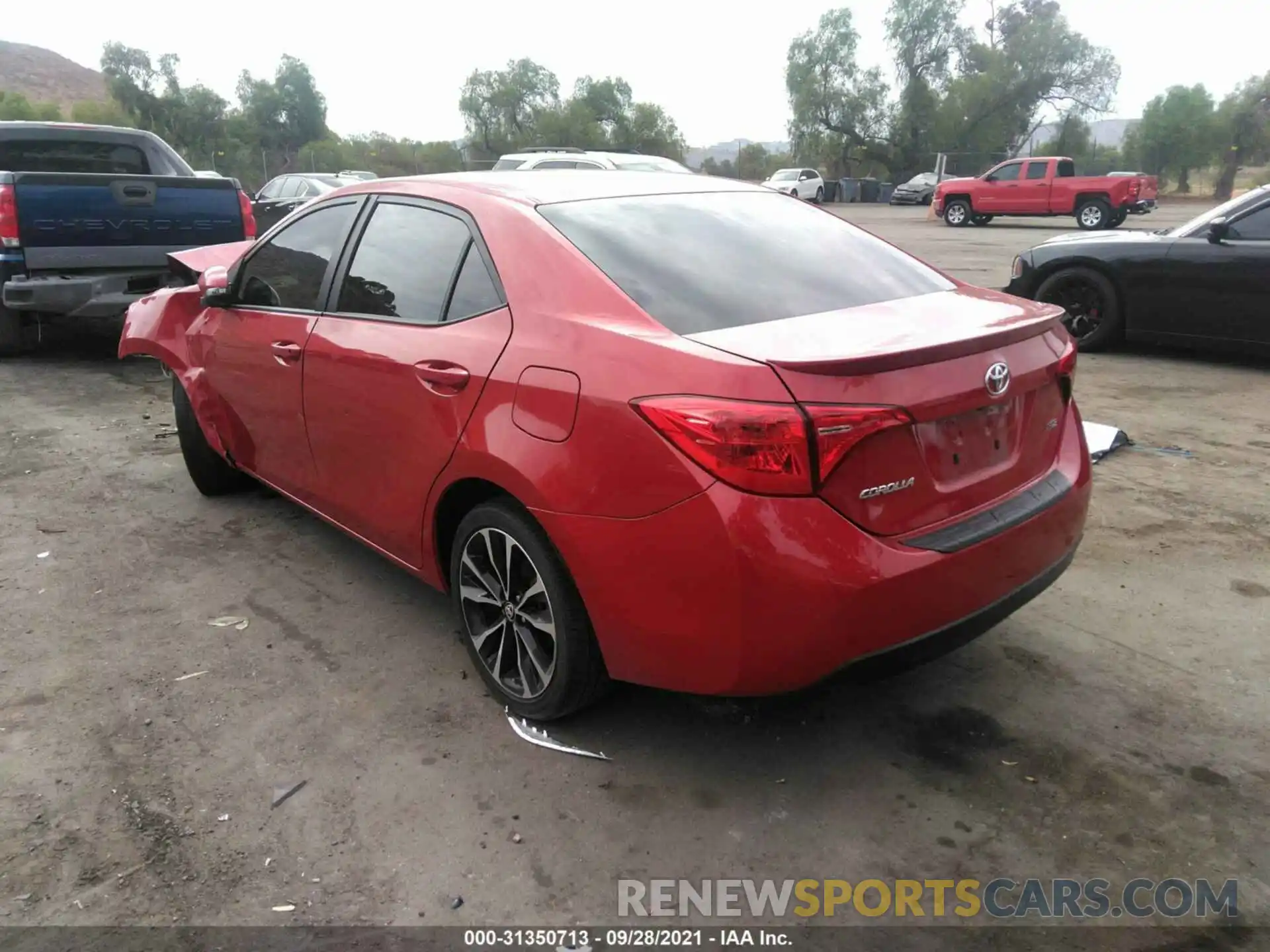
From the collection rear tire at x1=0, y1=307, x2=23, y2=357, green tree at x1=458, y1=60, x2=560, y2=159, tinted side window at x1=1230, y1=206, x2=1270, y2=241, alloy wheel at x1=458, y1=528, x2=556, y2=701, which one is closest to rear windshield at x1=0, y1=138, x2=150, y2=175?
rear tire at x1=0, y1=307, x2=23, y2=357

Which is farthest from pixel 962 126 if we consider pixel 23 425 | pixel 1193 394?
pixel 23 425

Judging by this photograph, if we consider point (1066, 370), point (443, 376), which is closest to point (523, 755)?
point (443, 376)

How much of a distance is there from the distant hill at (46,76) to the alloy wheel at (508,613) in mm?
165324

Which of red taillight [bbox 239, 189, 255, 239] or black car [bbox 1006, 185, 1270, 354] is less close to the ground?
red taillight [bbox 239, 189, 255, 239]

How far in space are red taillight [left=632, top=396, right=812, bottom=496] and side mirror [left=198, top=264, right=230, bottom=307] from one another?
9.62 ft

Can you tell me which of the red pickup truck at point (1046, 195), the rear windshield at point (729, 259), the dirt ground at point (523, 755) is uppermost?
the red pickup truck at point (1046, 195)

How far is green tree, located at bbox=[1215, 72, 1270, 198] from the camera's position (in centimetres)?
4362

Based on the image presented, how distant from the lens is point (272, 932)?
2215 millimetres

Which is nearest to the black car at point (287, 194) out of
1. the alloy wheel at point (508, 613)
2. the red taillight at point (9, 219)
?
the red taillight at point (9, 219)

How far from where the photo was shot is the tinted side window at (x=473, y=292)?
2.93 meters

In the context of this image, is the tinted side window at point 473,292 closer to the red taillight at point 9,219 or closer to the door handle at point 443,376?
the door handle at point 443,376

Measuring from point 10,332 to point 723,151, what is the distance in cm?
5241

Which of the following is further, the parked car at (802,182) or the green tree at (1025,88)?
the green tree at (1025,88)

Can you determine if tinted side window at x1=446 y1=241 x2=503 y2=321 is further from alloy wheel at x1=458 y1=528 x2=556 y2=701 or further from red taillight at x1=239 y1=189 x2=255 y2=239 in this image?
red taillight at x1=239 y1=189 x2=255 y2=239
